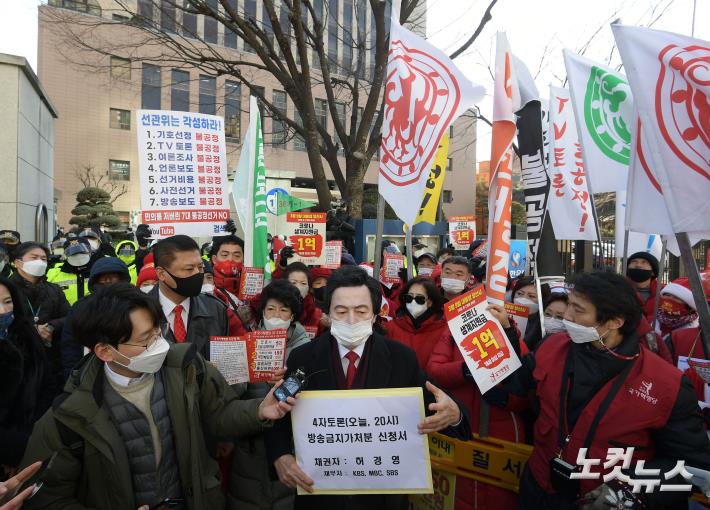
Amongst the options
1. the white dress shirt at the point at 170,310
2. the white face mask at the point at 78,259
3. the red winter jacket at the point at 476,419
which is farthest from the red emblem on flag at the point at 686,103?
the white face mask at the point at 78,259

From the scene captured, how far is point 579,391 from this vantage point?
8.18 feet

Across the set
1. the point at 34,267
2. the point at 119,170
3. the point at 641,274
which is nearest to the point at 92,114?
the point at 119,170

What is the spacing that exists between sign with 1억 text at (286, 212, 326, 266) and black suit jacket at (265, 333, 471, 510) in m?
3.92

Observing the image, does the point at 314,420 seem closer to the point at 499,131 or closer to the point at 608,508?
the point at 608,508

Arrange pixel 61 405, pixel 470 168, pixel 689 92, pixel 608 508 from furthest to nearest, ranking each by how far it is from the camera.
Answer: pixel 470 168 < pixel 689 92 < pixel 608 508 < pixel 61 405

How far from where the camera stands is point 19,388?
2770 mm

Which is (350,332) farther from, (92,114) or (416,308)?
(92,114)

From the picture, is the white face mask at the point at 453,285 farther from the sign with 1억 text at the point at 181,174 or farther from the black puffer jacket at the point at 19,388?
the black puffer jacket at the point at 19,388

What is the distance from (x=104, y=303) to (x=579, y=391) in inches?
92.1

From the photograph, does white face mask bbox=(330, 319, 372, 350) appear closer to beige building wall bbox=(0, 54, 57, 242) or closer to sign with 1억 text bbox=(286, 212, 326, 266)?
sign with 1억 text bbox=(286, 212, 326, 266)

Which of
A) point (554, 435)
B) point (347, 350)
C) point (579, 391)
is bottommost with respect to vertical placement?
point (554, 435)

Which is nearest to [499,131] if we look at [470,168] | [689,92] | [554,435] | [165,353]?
[689,92]

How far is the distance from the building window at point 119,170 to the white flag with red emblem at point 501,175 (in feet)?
125

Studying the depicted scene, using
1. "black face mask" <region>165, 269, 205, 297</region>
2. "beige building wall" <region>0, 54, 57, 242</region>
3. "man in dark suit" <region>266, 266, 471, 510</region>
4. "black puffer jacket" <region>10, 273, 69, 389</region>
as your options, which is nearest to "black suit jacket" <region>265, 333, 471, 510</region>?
"man in dark suit" <region>266, 266, 471, 510</region>
